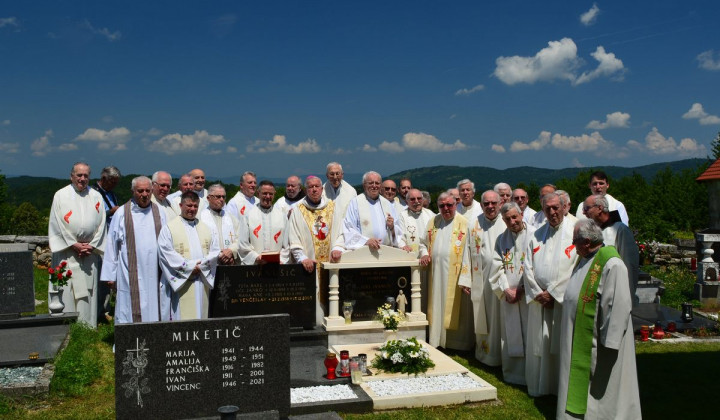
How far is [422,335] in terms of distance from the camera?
8.84 m

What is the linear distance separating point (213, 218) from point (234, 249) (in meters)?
0.64

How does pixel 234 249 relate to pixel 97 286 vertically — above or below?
above

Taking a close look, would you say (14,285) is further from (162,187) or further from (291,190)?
(291,190)

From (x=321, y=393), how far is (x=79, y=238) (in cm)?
554

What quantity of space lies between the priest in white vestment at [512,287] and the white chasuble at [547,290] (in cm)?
34

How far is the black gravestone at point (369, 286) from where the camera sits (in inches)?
346

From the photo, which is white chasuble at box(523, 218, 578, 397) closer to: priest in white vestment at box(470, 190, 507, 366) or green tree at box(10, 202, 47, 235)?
priest in white vestment at box(470, 190, 507, 366)

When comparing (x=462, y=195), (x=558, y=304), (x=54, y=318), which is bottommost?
(x=54, y=318)

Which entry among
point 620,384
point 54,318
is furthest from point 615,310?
point 54,318

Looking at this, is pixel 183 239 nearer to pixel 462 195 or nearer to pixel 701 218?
pixel 462 195

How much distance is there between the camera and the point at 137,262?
8.20 meters

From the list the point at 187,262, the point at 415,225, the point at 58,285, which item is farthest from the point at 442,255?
the point at 58,285

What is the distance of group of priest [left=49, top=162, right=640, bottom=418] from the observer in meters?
5.36

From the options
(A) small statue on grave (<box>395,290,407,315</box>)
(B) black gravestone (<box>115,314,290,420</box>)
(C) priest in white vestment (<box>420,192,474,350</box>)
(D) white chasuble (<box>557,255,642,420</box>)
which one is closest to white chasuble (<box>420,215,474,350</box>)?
(C) priest in white vestment (<box>420,192,474,350</box>)
